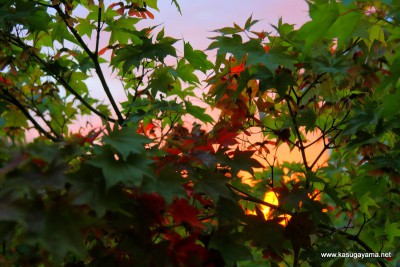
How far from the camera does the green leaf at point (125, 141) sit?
1.01m

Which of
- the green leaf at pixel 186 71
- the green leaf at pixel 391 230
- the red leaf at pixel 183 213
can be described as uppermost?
the green leaf at pixel 186 71

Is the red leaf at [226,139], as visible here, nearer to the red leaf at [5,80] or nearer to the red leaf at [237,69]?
the red leaf at [237,69]

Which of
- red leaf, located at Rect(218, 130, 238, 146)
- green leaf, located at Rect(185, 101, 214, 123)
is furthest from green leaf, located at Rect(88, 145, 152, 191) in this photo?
green leaf, located at Rect(185, 101, 214, 123)

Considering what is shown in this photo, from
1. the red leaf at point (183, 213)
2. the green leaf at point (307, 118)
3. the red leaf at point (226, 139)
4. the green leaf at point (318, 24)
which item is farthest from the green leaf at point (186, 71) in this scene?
the red leaf at point (183, 213)

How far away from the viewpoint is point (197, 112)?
1.88 metres

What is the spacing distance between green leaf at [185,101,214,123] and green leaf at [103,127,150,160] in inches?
29.2

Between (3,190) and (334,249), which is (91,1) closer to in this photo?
(3,190)

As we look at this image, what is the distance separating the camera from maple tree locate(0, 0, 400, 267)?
0.98 meters

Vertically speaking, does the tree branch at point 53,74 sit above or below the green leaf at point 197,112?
above

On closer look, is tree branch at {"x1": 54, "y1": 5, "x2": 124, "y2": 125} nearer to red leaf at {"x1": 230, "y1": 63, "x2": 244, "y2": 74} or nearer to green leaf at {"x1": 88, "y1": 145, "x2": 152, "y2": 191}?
red leaf at {"x1": 230, "y1": 63, "x2": 244, "y2": 74}

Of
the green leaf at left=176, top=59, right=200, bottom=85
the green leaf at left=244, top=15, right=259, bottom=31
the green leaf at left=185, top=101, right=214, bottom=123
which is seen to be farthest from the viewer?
the green leaf at left=176, top=59, right=200, bottom=85

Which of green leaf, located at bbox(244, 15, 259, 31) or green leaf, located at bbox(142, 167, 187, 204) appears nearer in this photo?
green leaf, located at bbox(142, 167, 187, 204)

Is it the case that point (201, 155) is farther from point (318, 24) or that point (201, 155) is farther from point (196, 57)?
point (196, 57)

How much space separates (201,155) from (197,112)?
2.22 ft
